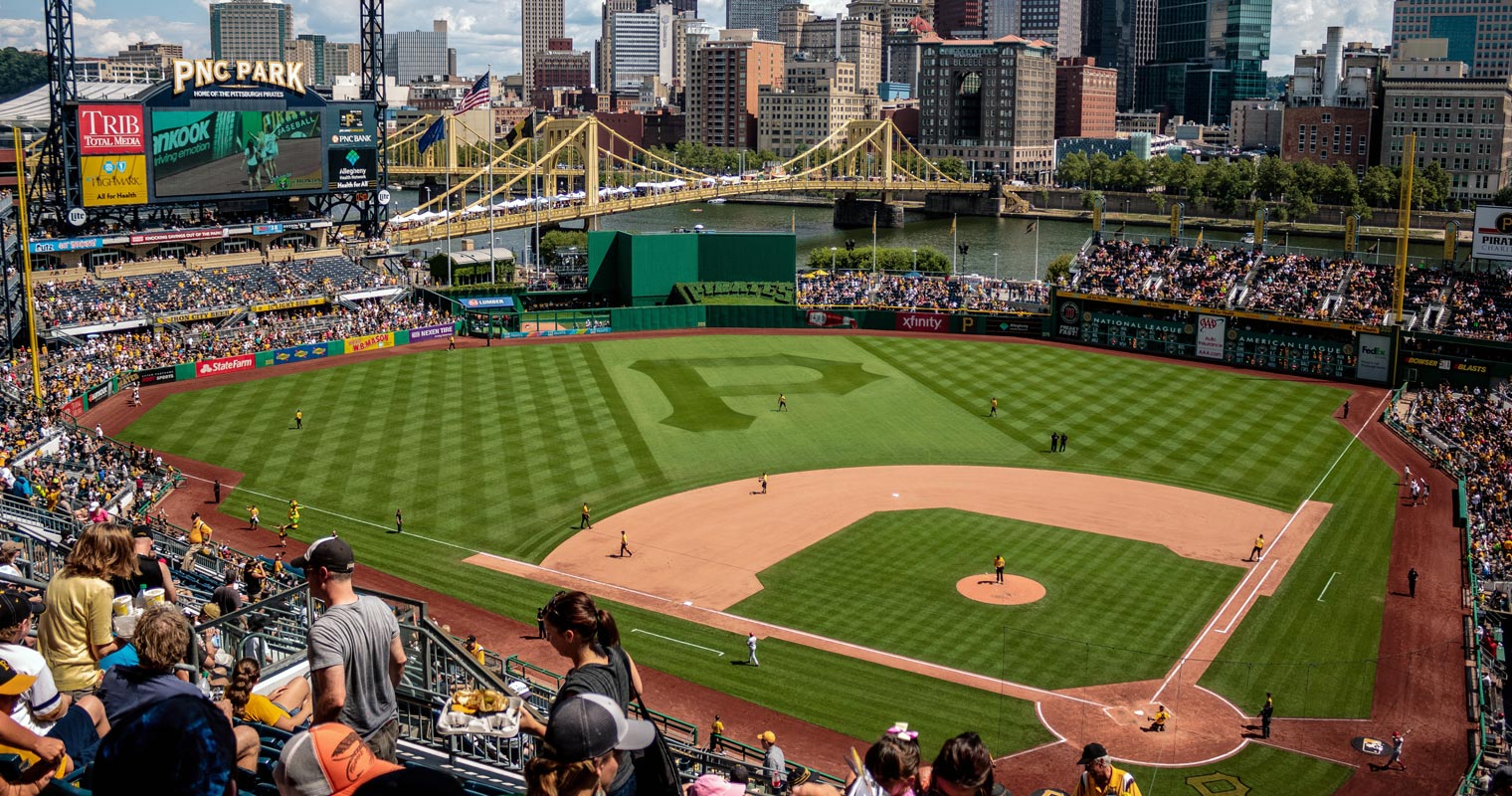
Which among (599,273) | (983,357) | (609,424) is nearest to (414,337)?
(599,273)

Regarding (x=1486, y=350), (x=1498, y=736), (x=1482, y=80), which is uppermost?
(x=1482, y=80)

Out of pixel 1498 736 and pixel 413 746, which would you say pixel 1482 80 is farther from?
pixel 413 746

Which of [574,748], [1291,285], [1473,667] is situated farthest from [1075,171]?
[574,748]

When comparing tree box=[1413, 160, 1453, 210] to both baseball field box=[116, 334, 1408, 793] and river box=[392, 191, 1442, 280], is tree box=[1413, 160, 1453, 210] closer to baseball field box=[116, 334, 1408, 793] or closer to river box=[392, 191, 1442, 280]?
river box=[392, 191, 1442, 280]

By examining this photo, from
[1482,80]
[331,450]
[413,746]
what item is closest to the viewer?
[413,746]

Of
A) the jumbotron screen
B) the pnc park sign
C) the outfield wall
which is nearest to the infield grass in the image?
the outfield wall

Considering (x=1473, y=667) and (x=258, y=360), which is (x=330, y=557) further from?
(x=258, y=360)

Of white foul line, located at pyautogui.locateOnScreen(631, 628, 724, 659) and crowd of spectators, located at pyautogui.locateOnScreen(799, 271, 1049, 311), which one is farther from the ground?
crowd of spectators, located at pyautogui.locateOnScreen(799, 271, 1049, 311)
